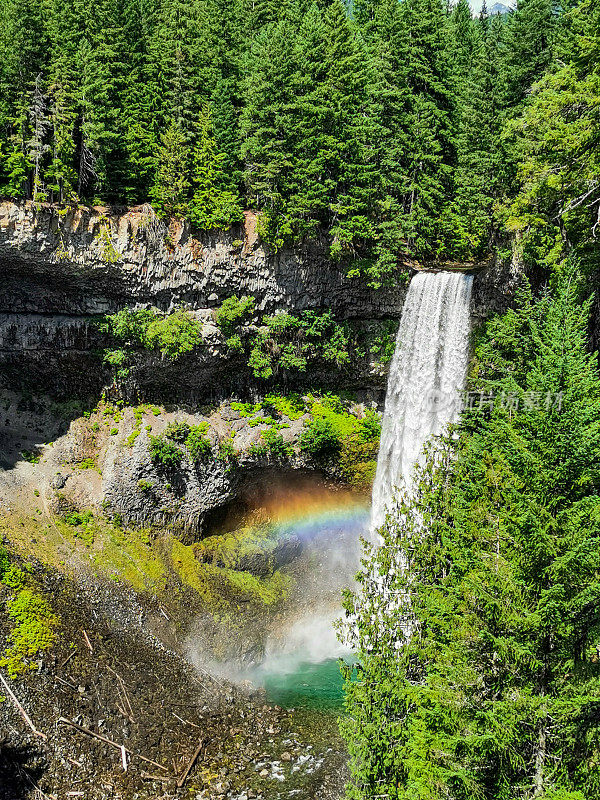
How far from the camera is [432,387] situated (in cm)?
3247

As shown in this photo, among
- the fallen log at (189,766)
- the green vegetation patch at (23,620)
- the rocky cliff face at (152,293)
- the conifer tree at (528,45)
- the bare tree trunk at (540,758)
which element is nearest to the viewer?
the bare tree trunk at (540,758)

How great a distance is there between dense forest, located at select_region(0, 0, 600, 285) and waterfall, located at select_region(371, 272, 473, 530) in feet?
12.3

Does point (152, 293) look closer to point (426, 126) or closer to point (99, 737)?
point (426, 126)

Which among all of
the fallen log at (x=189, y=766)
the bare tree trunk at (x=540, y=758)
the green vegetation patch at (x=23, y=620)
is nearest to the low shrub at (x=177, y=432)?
the green vegetation patch at (x=23, y=620)

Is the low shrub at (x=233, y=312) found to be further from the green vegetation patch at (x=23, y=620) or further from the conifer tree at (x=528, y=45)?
the conifer tree at (x=528, y=45)

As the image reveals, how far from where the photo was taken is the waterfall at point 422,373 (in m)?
31.3

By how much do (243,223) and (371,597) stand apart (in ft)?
81.9

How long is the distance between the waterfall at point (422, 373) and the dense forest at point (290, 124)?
3752 millimetres

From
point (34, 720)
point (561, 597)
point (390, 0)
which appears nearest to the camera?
point (561, 597)

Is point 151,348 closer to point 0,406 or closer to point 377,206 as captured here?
A: point 0,406

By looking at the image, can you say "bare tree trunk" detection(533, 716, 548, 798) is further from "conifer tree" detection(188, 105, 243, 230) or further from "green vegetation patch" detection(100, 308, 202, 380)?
"conifer tree" detection(188, 105, 243, 230)

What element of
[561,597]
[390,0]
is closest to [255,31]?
[390,0]

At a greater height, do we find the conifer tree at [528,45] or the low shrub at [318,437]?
the conifer tree at [528,45]

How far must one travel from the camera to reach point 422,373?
33.2 metres
